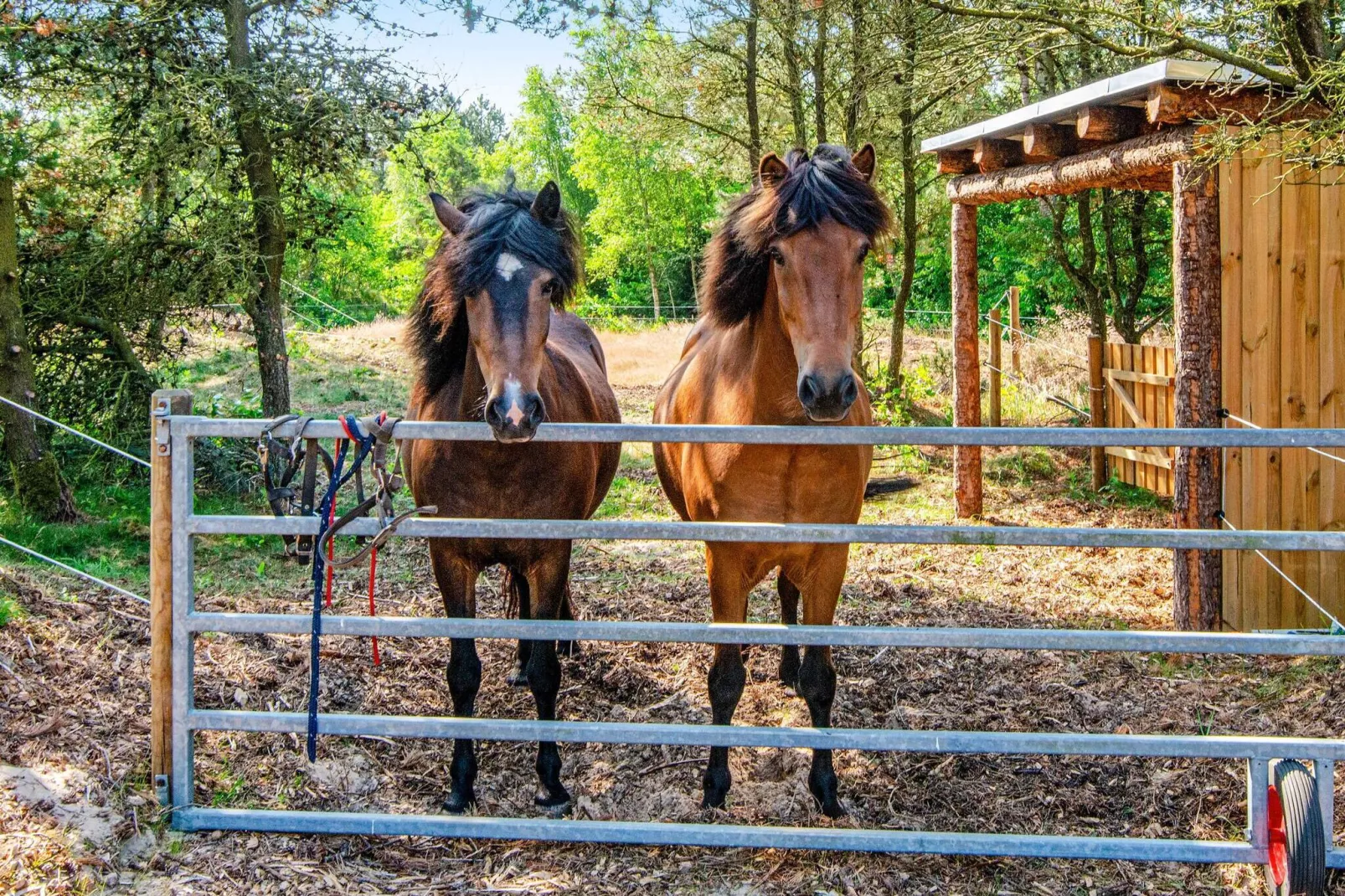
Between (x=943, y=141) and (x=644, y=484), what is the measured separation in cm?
420

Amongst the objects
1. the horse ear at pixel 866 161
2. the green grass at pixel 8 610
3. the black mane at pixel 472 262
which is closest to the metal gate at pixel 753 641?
the black mane at pixel 472 262

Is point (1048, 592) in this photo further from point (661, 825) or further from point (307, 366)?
point (307, 366)

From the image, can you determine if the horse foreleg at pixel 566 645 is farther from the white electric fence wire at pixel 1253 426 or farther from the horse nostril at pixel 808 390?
the white electric fence wire at pixel 1253 426

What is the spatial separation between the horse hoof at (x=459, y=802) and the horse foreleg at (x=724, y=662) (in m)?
0.85

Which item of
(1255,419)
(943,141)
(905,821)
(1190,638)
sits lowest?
(905,821)

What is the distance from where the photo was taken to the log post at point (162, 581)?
123 inches

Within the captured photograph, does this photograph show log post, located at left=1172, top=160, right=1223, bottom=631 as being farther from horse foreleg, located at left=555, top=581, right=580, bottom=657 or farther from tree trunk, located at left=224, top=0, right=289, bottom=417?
tree trunk, located at left=224, top=0, right=289, bottom=417

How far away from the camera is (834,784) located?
12.0ft

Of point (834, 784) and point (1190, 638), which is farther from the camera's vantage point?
point (834, 784)

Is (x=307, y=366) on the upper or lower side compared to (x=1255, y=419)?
upper

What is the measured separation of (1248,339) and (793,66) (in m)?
7.32

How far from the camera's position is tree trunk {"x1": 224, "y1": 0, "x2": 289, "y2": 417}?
24.2 ft

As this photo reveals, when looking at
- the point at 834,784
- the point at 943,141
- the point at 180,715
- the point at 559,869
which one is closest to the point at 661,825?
the point at 559,869

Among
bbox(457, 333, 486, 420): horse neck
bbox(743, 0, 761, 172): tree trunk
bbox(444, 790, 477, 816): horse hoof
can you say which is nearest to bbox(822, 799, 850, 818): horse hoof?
bbox(444, 790, 477, 816): horse hoof
